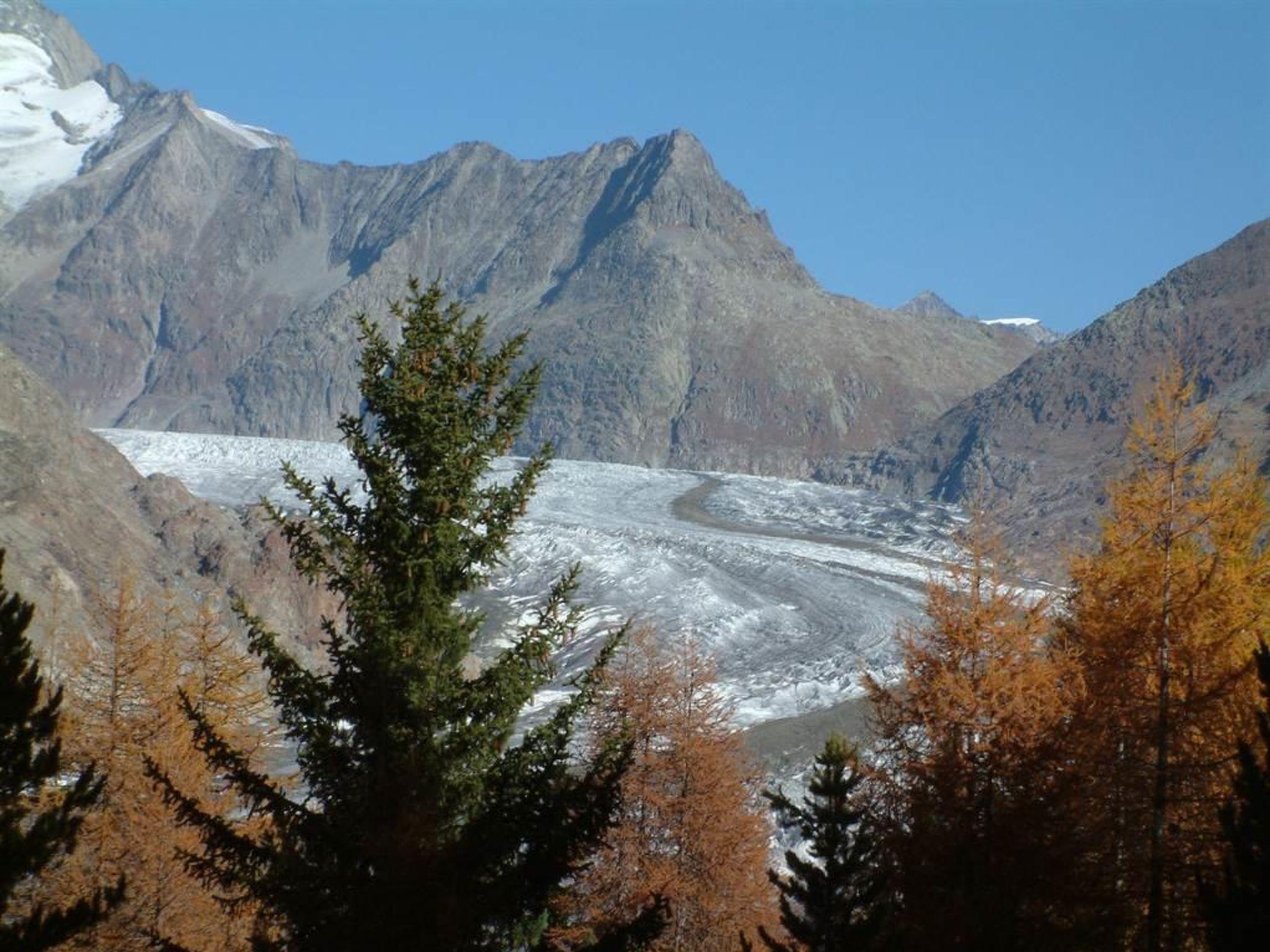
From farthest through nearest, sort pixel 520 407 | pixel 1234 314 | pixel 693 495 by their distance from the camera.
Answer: pixel 1234 314 < pixel 693 495 < pixel 520 407

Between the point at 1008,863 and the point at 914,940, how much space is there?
1.22 meters

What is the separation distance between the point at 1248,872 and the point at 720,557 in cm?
7536

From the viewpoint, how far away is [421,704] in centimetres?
1045

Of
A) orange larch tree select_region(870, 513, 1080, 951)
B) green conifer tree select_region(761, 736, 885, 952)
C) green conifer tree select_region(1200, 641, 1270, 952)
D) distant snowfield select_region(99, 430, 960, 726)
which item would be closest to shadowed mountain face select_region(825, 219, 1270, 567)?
distant snowfield select_region(99, 430, 960, 726)

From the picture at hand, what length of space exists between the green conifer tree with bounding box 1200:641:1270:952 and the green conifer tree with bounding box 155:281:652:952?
15.2 feet

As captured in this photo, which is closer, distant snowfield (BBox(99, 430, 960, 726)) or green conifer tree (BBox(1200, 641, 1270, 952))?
green conifer tree (BBox(1200, 641, 1270, 952))

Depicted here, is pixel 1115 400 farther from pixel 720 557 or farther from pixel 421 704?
pixel 421 704

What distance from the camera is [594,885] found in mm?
18516

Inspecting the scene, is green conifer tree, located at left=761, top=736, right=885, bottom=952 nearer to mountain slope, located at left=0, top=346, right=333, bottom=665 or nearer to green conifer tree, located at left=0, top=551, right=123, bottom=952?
green conifer tree, located at left=0, top=551, right=123, bottom=952

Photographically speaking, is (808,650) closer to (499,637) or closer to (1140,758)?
(499,637)

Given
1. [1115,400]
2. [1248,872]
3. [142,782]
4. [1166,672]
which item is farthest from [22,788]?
[1115,400]

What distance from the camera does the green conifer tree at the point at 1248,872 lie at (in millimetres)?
7855

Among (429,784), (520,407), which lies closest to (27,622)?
(429,784)

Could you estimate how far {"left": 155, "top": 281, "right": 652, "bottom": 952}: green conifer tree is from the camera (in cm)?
1004
